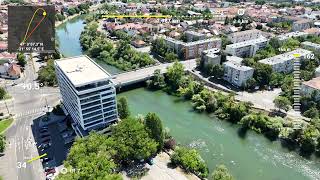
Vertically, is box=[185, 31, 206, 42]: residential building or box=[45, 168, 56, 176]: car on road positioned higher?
box=[185, 31, 206, 42]: residential building

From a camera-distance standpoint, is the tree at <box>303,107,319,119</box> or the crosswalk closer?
the tree at <box>303,107,319,119</box>

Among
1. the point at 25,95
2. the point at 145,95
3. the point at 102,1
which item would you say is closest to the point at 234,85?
the point at 145,95

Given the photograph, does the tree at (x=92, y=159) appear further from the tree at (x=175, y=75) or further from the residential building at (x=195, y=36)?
the residential building at (x=195, y=36)

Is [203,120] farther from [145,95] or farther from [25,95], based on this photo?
[25,95]

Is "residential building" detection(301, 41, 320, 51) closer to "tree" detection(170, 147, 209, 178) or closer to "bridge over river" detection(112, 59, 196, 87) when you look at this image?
"bridge over river" detection(112, 59, 196, 87)

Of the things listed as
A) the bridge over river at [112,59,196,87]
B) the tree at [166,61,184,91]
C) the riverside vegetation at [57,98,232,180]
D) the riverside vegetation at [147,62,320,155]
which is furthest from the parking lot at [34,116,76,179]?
the tree at [166,61,184,91]

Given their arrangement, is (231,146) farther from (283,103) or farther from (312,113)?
(312,113)

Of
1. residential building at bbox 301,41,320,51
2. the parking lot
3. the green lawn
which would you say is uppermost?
residential building at bbox 301,41,320,51
